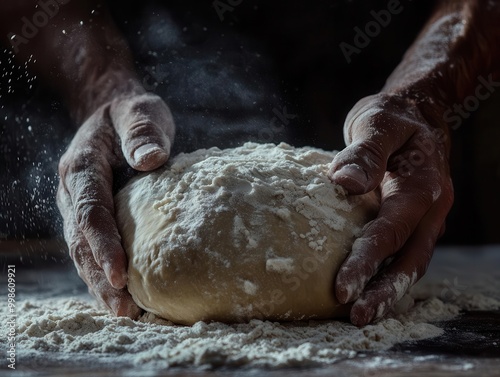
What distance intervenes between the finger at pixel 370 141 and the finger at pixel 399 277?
0.21 meters

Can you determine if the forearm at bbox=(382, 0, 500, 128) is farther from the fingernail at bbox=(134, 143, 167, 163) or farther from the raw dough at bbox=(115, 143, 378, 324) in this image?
the fingernail at bbox=(134, 143, 167, 163)

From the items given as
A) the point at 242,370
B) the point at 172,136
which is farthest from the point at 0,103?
the point at 242,370

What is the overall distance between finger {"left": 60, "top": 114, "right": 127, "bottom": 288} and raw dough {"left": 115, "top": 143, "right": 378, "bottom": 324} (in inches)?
1.5

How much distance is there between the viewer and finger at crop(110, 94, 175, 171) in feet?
5.23

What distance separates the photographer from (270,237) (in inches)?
54.1

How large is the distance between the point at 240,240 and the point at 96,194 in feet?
1.54

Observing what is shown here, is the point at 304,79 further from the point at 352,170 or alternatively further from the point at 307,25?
the point at 352,170

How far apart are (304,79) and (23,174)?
1307mm

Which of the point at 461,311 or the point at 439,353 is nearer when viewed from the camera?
the point at 439,353

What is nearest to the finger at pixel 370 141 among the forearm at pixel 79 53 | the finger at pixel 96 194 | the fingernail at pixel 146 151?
the fingernail at pixel 146 151

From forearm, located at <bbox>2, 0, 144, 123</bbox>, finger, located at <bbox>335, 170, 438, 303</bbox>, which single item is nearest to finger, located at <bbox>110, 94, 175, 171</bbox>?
forearm, located at <bbox>2, 0, 144, 123</bbox>

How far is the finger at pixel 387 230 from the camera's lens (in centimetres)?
134

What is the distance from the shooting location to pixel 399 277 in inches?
56.9

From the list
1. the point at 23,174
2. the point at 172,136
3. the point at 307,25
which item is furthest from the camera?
the point at 307,25
